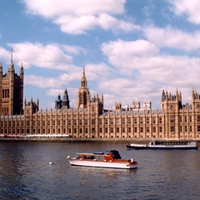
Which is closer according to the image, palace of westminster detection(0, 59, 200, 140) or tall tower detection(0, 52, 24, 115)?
palace of westminster detection(0, 59, 200, 140)

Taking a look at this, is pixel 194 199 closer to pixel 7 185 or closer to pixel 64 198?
pixel 64 198

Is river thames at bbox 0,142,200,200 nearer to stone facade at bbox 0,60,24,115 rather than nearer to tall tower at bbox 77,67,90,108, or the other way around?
tall tower at bbox 77,67,90,108

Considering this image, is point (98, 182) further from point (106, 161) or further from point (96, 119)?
point (96, 119)

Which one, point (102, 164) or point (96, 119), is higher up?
point (96, 119)

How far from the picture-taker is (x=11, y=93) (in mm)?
172125

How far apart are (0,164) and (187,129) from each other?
256 ft

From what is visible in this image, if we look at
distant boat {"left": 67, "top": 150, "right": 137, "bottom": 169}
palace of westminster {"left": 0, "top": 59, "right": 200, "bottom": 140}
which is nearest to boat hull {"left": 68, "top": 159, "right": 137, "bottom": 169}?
distant boat {"left": 67, "top": 150, "right": 137, "bottom": 169}

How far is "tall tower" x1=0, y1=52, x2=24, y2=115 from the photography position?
172000mm

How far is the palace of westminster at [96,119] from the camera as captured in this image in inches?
4951

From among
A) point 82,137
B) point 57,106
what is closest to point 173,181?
point 82,137

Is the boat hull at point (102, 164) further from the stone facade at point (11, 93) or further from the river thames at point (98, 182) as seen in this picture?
the stone facade at point (11, 93)

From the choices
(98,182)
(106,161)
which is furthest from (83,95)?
(98,182)

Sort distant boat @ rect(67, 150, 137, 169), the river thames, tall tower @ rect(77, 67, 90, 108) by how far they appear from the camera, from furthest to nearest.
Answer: tall tower @ rect(77, 67, 90, 108) → distant boat @ rect(67, 150, 137, 169) → the river thames

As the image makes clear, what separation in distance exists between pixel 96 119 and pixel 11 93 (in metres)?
51.4
